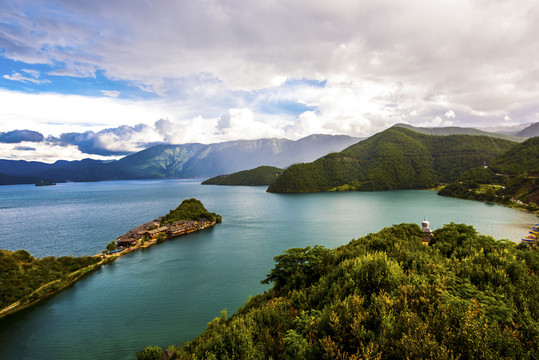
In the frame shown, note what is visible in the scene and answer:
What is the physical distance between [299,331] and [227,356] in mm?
3813

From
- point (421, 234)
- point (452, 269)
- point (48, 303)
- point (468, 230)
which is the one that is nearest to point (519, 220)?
point (421, 234)

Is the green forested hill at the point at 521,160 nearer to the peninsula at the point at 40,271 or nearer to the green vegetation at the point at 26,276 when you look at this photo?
the peninsula at the point at 40,271

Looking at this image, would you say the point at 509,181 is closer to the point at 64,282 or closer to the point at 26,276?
the point at 64,282

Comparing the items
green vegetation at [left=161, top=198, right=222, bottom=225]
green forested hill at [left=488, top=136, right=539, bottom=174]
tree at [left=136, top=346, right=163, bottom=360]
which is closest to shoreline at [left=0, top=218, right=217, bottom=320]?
green vegetation at [left=161, top=198, right=222, bottom=225]

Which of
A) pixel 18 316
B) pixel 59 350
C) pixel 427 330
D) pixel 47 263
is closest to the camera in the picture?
pixel 427 330

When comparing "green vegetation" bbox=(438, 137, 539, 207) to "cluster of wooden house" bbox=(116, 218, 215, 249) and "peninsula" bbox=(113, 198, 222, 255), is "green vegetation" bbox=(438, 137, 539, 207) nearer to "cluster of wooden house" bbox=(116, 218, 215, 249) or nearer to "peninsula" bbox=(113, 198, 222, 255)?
"peninsula" bbox=(113, 198, 222, 255)

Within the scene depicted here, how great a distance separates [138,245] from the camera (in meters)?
60.2

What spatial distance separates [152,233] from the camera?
66250mm

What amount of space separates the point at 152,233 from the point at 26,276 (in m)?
31.0

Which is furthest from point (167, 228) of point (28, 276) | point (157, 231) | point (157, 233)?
point (28, 276)

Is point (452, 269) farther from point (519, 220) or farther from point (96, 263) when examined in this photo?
point (519, 220)

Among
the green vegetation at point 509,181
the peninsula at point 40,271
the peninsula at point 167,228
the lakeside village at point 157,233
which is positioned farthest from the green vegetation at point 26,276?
the green vegetation at point 509,181

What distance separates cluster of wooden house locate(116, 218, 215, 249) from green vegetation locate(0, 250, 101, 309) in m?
17.7

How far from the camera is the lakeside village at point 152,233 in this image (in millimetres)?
58562
